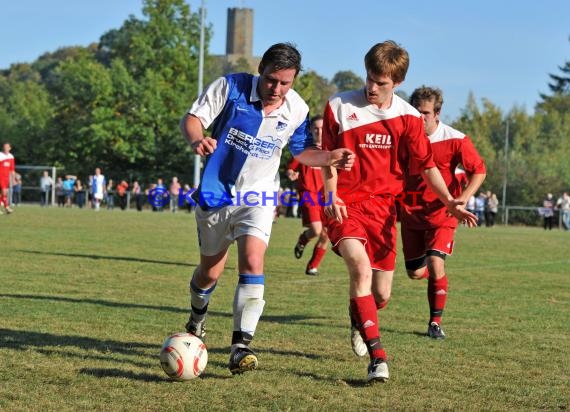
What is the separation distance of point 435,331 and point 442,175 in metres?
1.43

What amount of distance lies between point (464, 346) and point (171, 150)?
4908 centimetres

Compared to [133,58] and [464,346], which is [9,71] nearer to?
[133,58]

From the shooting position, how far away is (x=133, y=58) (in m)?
58.3

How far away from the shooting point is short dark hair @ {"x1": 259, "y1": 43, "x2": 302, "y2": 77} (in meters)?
5.84

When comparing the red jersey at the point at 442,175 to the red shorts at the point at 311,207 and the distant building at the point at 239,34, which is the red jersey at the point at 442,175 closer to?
the red shorts at the point at 311,207

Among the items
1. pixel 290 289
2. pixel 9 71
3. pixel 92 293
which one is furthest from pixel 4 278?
pixel 9 71

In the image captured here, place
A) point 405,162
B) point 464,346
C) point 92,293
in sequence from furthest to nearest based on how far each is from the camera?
point 92,293
point 464,346
point 405,162

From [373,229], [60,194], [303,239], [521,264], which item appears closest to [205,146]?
[373,229]

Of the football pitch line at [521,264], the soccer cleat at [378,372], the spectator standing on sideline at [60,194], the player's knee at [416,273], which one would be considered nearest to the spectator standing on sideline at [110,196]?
the spectator standing on sideline at [60,194]

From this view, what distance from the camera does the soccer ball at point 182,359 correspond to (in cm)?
543

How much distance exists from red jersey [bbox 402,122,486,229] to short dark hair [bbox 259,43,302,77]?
253cm

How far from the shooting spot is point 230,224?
241 inches

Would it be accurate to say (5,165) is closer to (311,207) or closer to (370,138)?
(311,207)

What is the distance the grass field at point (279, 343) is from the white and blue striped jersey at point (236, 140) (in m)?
1.19
